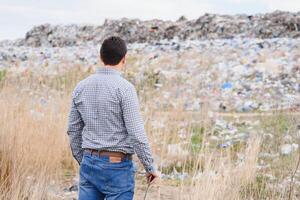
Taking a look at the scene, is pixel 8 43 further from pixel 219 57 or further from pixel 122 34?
pixel 219 57

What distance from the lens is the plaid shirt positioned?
12.0 ft

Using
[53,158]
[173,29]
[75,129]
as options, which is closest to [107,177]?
[75,129]

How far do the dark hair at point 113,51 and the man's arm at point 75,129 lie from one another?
354 mm

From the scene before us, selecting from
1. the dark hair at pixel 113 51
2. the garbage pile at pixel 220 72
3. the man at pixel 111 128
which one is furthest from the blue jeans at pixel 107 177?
the garbage pile at pixel 220 72

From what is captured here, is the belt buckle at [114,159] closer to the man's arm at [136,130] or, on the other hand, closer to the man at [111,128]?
the man at [111,128]

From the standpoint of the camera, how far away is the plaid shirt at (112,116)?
3.65m

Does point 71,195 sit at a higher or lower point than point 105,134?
lower

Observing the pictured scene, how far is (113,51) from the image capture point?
12.2 feet

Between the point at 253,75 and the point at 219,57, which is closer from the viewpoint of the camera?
the point at 253,75

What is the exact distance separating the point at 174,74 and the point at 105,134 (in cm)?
1092

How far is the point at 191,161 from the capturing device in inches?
268

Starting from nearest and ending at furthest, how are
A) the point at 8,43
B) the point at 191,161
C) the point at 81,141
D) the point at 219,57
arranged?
the point at 81,141 → the point at 191,161 → the point at 219,57 → the point at 8,43

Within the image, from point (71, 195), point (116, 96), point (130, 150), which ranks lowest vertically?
point (71, 195)

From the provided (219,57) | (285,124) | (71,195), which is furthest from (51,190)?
(219,57)
